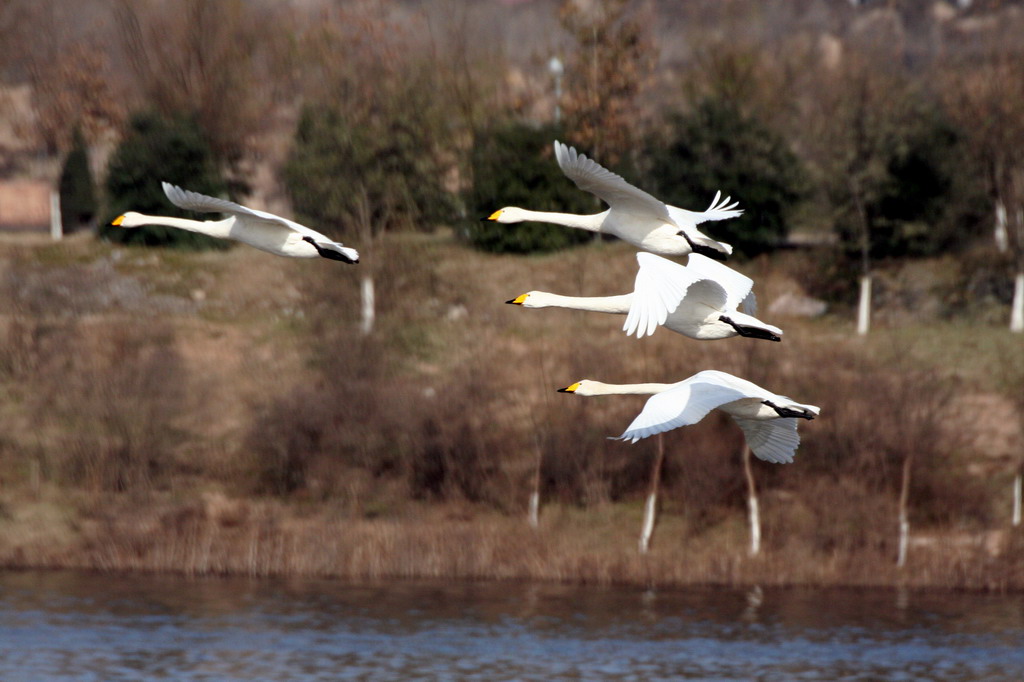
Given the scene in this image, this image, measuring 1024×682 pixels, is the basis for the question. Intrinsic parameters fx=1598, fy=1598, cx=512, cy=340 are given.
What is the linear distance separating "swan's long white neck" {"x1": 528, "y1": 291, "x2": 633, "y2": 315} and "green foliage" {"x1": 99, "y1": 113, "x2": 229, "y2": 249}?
36.3 metres

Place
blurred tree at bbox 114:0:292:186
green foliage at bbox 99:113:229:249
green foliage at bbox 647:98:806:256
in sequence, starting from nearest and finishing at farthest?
1. green foliage at bbox 99:113:229:249
2. green foliage at bbox 647:98:806:256
3. blurred tree at bbox 114:0:292:186

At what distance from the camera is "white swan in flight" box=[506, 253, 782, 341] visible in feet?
44.8

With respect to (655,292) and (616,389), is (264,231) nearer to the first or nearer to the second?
(616,389)

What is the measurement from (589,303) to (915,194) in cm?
3960

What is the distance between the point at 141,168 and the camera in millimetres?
53406

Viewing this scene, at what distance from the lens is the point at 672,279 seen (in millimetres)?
14086

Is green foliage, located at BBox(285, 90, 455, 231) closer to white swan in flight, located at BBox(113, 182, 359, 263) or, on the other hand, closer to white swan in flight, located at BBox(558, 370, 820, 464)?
white swan in flight, located at BBox(113, 182, 359, 263)

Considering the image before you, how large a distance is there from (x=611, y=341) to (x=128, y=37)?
82.2 feet

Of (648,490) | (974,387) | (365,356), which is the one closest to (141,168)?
(365,356)

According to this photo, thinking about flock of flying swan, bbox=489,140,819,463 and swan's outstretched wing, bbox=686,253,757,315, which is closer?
flock of flying swan, bbox=489,140,819,463

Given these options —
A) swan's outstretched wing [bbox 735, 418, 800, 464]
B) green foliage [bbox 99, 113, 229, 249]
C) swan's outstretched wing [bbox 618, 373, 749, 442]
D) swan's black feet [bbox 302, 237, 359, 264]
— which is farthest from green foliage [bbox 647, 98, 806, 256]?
swan's outstretched wing [bbox 618, 373, 749, 442]

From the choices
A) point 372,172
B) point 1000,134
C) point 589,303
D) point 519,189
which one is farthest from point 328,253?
point 1000,134

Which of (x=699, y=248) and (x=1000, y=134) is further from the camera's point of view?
(x=1000, y=134)

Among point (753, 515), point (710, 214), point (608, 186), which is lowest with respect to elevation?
point (753, 515)
